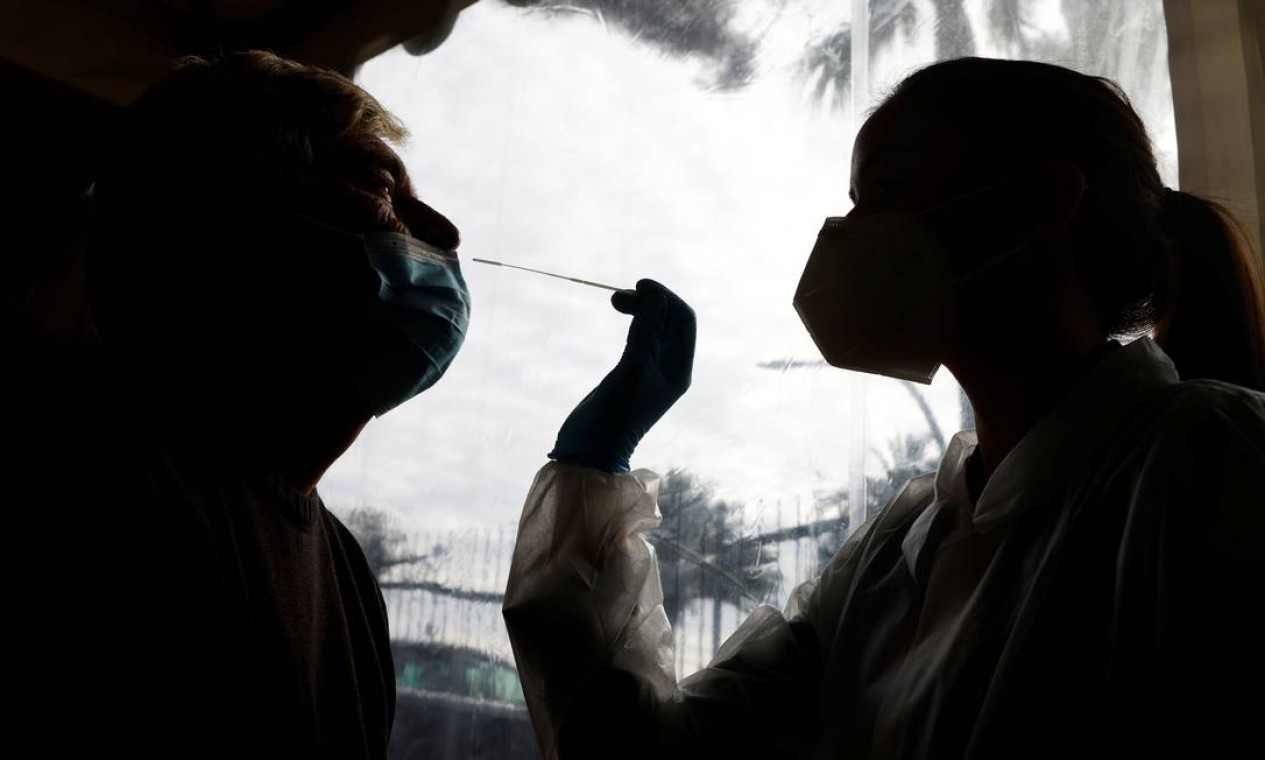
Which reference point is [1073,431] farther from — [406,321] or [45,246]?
[45,246]

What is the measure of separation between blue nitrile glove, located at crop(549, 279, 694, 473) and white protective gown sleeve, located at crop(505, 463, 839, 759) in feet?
0.11

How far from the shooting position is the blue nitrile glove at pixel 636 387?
1010 mm

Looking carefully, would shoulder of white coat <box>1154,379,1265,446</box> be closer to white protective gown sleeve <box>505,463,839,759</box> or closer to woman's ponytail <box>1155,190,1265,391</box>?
woman's ponytail <box>1155,190,1265,391</box>

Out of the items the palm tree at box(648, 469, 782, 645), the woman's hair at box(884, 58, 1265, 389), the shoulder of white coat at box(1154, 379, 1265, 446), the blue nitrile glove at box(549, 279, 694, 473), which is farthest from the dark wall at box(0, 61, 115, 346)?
the shoulder of white coat at box(1154, 379, 1265, 446)

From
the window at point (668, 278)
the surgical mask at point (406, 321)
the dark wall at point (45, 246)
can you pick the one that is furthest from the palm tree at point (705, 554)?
the dark wall at point (45, 246)

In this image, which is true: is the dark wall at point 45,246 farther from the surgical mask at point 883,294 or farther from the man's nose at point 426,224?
the surgical mask at point 883,294

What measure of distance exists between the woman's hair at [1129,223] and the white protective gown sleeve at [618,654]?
18.2 inches

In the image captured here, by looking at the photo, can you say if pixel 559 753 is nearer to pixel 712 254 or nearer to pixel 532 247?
pixel 712 254

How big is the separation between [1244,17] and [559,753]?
1138 mm

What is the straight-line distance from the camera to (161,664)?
78 cm

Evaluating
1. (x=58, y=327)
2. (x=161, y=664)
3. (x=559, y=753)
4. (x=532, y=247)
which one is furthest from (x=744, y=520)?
(x=58, y=327)

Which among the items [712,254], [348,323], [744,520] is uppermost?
[712,254]

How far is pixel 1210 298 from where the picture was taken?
2.89 ft

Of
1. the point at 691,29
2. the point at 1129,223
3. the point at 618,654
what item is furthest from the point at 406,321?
the point at 691,29
